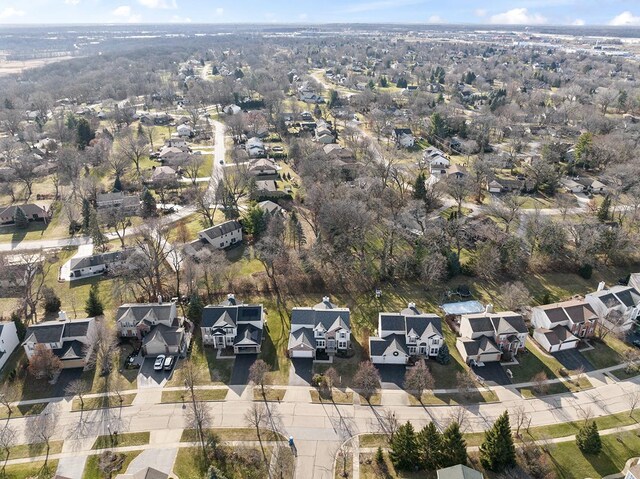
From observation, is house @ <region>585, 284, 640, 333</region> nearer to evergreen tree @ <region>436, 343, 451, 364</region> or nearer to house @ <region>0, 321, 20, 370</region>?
evergreen tree @ <region>436, 343, 451, 364</region>

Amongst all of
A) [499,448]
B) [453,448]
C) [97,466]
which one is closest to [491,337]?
[499,448]

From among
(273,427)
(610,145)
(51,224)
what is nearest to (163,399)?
(273,427)

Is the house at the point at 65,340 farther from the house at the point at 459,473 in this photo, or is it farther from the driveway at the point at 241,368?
the house at the point at 459,473

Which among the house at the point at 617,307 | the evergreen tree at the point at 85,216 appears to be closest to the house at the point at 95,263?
the evergreen tree at the point at 85,216

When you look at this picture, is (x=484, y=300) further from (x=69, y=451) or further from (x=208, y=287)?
(x=69, y=451)

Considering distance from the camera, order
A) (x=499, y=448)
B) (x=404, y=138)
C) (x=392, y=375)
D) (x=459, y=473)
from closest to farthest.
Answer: (x=459, y=473) < (x=499, y=448) < (x=392, y=375) < (x=404, y=138)

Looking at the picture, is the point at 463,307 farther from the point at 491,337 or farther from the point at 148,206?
the point at 148,206
